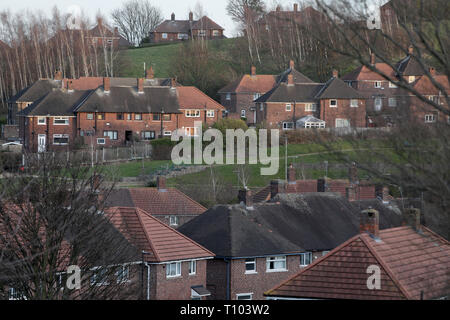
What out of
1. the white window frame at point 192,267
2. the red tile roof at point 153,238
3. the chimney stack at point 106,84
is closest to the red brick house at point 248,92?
the chimney stack at point 106,84

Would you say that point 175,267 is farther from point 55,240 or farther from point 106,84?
point 106,84

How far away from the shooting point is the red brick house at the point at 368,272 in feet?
64.3

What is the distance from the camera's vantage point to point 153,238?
90.8 ft

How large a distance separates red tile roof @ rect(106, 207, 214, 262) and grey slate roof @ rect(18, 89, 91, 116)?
3940 cm

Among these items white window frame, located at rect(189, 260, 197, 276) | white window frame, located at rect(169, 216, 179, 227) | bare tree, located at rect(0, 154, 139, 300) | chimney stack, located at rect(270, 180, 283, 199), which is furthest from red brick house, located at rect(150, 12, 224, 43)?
bare tree, located at rect(0, 154, 139, 300)

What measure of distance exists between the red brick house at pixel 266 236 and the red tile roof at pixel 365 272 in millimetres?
9389

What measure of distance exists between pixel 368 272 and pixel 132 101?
50.0m

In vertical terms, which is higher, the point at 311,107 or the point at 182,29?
the point at 182,29

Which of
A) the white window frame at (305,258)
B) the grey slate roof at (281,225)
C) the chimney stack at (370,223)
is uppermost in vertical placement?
the chimney stack at (370,223)

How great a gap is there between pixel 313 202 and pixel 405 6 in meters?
28.2

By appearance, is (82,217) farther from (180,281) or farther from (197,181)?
(197,181)

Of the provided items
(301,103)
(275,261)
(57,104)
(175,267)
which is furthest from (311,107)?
(175,267)

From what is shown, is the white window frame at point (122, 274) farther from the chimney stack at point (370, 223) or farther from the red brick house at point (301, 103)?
the red brick house at point (301, 103)

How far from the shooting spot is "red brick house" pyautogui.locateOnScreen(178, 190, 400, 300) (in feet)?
100
